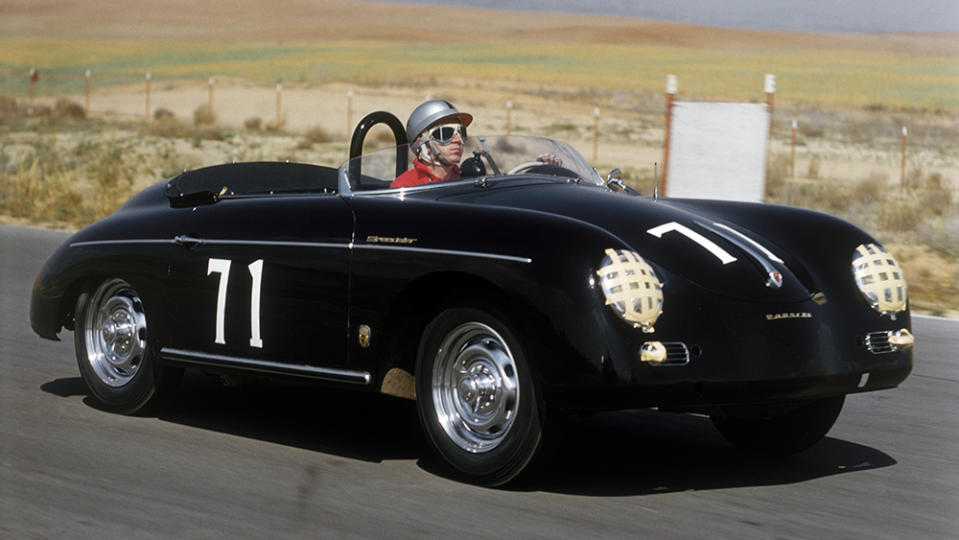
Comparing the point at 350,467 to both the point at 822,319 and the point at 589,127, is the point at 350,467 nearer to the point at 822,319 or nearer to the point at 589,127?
the point at 822,319

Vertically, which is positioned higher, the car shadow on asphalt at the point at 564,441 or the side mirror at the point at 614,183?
the side mirror at the point at 614,183

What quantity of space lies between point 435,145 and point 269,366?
4.38 feet

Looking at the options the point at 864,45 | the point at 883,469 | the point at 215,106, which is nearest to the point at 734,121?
the point at 883,469

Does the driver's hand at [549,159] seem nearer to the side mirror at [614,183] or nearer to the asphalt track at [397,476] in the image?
the side mirror at [614,183]

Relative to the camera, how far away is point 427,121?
22.5ft

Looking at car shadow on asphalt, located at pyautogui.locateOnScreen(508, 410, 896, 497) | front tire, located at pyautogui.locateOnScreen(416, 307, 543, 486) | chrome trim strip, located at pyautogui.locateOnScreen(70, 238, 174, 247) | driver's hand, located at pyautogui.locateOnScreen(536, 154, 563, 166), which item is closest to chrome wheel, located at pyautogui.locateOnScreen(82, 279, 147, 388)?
chrome trim strip, located at pyautogui.locateOnScreen(70, 238, 174, 247)

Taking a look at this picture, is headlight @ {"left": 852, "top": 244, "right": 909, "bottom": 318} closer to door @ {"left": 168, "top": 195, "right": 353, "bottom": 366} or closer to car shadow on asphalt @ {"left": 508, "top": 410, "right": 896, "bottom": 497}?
car shadow on asphalt @ {"left": 508, "top": 410, "right": 896, "bottom": 497}

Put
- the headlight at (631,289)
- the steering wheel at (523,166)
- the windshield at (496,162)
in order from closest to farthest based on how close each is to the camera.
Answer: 1. the headlight at (631,289)
2. the windshield at (496,162)
3. the steering wheel at (523,166)

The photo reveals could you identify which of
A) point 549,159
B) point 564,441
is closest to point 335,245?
point 549,159

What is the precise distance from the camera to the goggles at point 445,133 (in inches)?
264

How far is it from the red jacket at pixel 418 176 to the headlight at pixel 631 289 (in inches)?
58.2

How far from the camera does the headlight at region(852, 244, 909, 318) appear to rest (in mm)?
5836

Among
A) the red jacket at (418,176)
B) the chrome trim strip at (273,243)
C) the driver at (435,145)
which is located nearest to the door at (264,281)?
the chrome trim strip at (273,243)

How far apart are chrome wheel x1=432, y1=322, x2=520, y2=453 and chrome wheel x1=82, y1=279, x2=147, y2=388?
2038 millimetres
